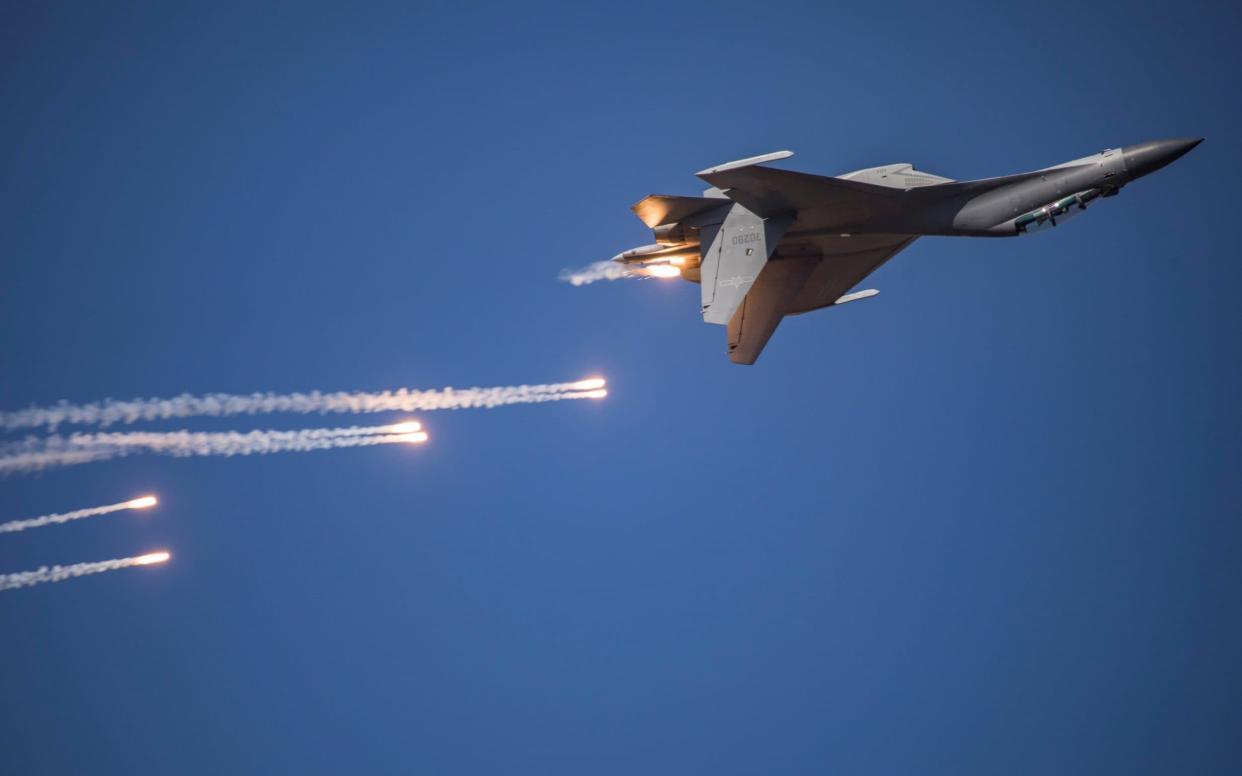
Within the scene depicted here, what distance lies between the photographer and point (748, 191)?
77.3 ft

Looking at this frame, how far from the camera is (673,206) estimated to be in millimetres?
25328

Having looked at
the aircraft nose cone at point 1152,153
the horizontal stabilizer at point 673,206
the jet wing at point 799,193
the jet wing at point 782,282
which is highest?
the horizontal stabilizer at point 673,206

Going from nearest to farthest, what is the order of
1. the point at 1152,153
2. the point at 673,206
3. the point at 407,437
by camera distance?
the point at 1152,153
the point at 673,206
the point at 407,437

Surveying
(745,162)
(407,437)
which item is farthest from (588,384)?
(745,162)

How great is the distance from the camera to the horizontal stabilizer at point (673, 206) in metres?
25.1

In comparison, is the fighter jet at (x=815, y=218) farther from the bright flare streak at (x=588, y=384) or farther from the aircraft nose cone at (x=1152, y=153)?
the bright flare streak at (x=588, y=384)

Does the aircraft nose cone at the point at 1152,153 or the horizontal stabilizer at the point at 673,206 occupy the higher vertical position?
the horizontal stabilizer at the point at 673,206

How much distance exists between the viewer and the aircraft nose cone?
70.4ft

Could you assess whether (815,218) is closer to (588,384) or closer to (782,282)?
(782,282)

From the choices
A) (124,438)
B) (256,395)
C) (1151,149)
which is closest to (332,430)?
(256,395)

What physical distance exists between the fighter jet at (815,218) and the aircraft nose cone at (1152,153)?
0.8 inches

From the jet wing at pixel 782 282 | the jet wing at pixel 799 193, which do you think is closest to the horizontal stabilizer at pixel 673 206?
the jet wing at pixel 799 193

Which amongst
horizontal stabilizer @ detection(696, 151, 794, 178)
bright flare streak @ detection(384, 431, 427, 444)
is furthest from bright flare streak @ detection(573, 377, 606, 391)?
horizontal stabilizer @ detection(696, 151, 794, 178)

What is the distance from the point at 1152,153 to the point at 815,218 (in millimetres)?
7163
